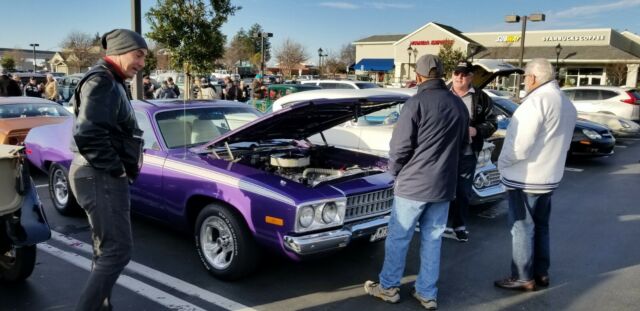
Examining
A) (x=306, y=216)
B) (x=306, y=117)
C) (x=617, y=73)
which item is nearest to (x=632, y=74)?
(x=617, y=73)

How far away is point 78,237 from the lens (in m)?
5.34

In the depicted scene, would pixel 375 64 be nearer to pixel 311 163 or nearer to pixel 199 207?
pixel 311 163

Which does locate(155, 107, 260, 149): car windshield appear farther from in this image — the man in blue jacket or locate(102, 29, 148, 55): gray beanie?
the man in blue jacket

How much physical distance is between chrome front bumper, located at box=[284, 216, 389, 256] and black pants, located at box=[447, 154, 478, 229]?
173 centimetres

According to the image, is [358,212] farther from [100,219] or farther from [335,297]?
[100,219]

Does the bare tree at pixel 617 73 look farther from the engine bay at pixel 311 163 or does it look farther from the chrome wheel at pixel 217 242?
the chrome wheel at pixel 217 242

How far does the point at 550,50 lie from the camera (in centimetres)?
4328

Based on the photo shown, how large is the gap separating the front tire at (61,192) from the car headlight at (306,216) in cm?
349

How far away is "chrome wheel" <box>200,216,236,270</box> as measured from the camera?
13.6ft

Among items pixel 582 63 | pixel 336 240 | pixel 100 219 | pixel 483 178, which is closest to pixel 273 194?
pixel 336 240

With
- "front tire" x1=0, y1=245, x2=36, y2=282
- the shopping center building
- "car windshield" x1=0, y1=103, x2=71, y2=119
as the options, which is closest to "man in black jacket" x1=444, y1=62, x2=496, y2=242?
"front tire" x1=0, y1=245, x2=36, y2=282

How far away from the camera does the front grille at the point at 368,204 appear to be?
4082mm

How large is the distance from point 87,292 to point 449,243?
3.79m

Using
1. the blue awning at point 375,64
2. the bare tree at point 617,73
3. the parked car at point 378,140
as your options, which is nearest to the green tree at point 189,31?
the parked car at point 378,140
